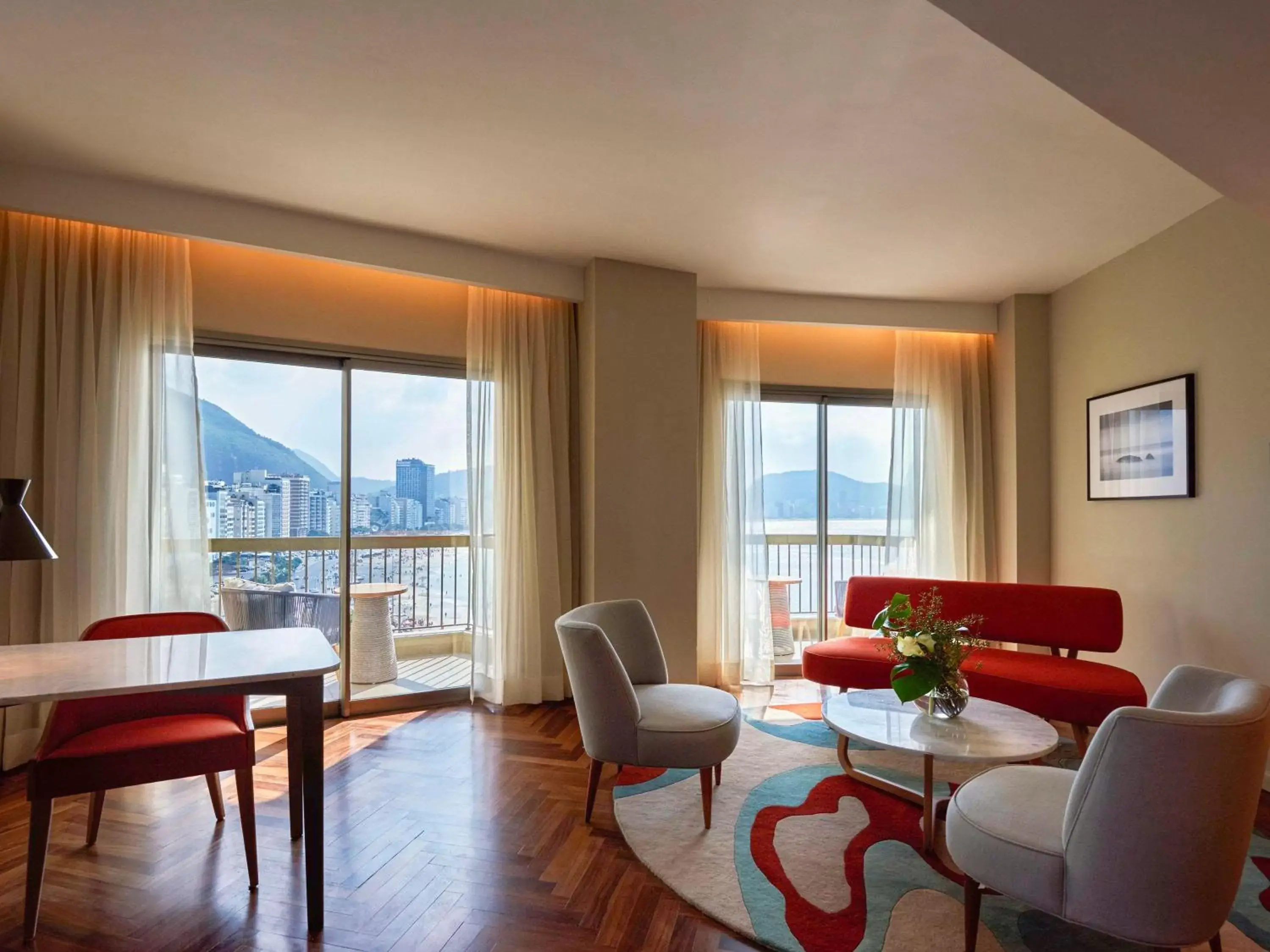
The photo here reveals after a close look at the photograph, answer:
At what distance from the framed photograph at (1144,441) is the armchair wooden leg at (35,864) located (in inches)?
191

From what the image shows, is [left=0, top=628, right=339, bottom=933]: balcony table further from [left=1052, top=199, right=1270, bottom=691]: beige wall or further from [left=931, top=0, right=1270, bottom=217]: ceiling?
[left=1052, top=199, right=1270, bottom=691]: beige wall

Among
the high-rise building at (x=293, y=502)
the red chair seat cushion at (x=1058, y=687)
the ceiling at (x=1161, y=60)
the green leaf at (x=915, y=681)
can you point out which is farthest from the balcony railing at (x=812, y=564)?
the ceiling at (x=1161, y=60)

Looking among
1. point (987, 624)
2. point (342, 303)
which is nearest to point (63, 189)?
point (342, 303)

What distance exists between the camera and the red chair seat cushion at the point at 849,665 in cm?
376

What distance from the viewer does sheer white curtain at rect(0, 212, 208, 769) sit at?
3162 millimetres

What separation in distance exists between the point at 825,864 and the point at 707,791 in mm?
492

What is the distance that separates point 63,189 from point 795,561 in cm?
482

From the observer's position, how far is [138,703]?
2.46 meters

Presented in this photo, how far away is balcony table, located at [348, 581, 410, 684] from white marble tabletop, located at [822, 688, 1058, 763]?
262 cm

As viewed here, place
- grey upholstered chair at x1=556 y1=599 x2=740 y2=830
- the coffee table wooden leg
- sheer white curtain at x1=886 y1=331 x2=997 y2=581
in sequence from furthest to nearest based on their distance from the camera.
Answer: sheer white curtain at x1=886 y1=331 x2=997 y2=581, the coffee table wooden leg, grey upholstered chair at x1=556 y1=599 x2=740 y2=830

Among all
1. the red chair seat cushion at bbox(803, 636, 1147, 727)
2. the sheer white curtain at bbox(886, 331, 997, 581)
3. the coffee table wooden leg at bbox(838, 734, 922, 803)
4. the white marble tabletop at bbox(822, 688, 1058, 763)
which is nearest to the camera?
the white marble tabletop at bbox(822, 688, 1058, 763)

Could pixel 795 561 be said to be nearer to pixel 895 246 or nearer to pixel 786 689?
pixel 786 689

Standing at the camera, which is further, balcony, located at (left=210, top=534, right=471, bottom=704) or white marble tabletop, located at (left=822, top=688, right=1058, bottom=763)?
balcony, located at (left=210, top=534, right=471, bottom=704)

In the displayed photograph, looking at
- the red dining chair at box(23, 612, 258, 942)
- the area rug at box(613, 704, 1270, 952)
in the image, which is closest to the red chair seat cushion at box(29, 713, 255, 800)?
the red dining chair at box(23, 612, 258, 942)
